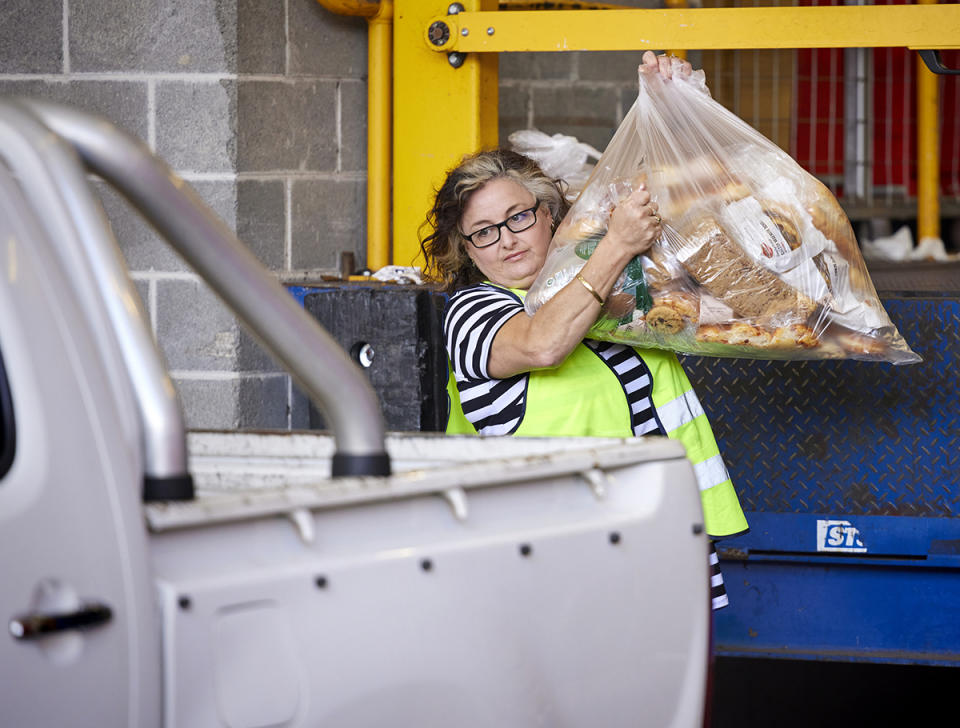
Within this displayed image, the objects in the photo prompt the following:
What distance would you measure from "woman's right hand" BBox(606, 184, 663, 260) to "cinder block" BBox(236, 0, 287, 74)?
1.82 metres

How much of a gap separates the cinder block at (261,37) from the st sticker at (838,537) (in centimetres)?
226

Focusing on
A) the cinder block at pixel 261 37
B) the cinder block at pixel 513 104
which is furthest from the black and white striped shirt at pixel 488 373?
the cinder block at pixel 513 104

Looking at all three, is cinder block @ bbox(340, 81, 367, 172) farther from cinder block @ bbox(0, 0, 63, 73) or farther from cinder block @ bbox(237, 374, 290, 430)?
cinder block @ bbox(0, 0, 63, 73)

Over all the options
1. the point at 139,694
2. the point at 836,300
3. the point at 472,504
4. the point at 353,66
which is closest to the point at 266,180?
the point at 353,66

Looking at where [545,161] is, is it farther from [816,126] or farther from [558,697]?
[816,126]

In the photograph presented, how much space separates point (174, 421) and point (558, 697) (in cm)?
71

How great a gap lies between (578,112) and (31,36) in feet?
7.24

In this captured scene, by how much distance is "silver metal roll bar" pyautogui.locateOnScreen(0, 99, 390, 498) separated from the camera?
158cm

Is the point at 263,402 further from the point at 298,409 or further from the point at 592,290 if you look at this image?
the point at 592,290

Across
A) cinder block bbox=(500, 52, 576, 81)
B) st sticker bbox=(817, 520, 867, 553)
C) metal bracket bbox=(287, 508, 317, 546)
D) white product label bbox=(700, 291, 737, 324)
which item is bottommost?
st sticker bbox=(817, 520, 867, 553)

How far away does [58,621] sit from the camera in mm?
1454

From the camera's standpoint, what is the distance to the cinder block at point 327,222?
4379mm

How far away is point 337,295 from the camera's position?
382cm

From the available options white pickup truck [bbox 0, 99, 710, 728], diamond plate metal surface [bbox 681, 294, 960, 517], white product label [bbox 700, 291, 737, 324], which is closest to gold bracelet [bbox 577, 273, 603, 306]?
white product label [bbox 700, 291, 737, 324]
